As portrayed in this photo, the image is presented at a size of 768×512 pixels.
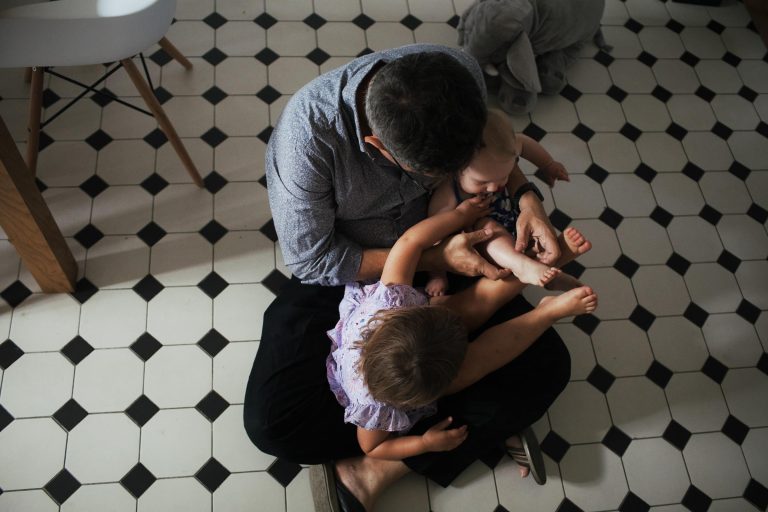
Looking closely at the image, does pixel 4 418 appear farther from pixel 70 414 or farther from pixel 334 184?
pixel 334 184

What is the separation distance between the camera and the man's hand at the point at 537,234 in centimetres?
191

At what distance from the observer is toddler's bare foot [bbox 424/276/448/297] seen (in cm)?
197

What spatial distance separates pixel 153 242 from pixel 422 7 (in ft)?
5.61

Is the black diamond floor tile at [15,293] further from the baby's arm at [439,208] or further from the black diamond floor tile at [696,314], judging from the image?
the black diamond floor tile at [696,314]

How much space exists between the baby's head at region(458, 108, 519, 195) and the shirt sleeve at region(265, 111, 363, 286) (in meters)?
0.38

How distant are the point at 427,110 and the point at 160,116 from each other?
1282 millimetres

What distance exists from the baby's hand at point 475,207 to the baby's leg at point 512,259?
0.05 metres

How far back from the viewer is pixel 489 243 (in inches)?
77.4

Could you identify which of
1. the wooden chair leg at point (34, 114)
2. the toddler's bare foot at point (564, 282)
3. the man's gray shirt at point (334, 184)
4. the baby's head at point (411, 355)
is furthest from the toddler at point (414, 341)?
the wooden chair leg at point (34, 114)

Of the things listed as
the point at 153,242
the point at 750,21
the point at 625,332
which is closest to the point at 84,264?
the point at 153,242

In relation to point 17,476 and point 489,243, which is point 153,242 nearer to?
point 17,476

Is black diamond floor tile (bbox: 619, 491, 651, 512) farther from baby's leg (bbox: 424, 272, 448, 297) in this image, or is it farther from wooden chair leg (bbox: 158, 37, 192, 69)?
wooden chair leg (bbox: 158, 37, 192, 69)

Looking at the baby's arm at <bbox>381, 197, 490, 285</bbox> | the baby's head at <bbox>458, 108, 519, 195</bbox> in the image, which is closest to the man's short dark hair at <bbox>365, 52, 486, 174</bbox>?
the baby's head at <bbox>458, 108, 519, 195</bbox>

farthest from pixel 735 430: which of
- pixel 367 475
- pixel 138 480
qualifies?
pixel 138 480
